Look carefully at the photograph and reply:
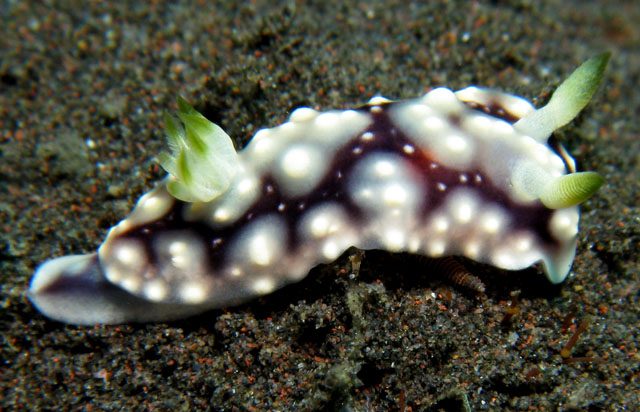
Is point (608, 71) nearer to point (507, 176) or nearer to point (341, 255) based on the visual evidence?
point (507, 176)

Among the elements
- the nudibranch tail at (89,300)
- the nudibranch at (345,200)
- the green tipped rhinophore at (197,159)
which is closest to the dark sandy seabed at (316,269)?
the nudibranch tail at (89,300)

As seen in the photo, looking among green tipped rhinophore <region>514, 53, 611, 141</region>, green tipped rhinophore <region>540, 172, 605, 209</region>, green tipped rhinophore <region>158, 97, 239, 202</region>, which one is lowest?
green tipped rhinophore <region>540, 172, 605, 209</region>

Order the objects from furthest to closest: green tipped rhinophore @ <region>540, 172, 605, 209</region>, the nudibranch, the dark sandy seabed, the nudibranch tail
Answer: the nudibranch tail, the dark sandy seabed, the nudibranch, green tipped rhinophore @ <region>540, 172, 605, 209</region>

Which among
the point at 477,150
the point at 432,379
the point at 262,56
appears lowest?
the point at 432,379

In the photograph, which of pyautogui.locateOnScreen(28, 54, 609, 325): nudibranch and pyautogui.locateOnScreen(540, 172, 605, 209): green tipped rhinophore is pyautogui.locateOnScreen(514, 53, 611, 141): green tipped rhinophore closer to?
pyautogui.locateOnScreen(28, 54, 609, 325): nudibranch

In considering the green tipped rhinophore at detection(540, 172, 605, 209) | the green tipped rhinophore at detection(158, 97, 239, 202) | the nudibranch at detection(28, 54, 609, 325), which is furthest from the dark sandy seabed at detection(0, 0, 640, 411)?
the green tipped rhinophore at detection(158, 97, 239, 202)

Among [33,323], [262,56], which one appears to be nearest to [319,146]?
[262,56]

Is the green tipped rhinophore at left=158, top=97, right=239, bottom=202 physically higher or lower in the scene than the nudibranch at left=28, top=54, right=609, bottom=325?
higher

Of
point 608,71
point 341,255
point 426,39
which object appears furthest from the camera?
point 608,71
